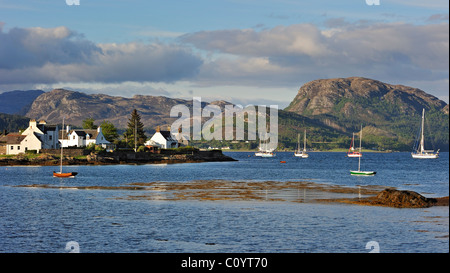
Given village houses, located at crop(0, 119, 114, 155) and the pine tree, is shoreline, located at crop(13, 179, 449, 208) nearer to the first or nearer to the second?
village houses, located at crop(0, 119, 114, 155)

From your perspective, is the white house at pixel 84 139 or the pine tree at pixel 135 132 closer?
the white house at pixel 84 139

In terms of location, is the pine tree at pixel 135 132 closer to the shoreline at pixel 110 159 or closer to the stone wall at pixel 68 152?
the shoreline at pixel 110 159

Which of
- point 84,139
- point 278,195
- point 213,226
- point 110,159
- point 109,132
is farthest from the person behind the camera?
point 109,132

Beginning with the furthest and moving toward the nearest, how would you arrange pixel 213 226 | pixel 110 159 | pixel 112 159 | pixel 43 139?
pixel 43 139 → pixel 112 159 → pixel 110 159 → pixel 213 226

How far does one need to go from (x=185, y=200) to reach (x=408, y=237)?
29.1 metres

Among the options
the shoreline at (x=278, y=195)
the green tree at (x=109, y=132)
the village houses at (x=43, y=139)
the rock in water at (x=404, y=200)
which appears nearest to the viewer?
the rock in water at (x=404, y=200)

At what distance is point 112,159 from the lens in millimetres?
154375

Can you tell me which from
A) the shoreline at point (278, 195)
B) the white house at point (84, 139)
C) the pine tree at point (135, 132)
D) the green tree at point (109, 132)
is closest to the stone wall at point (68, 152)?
the white house at point (84, 139)

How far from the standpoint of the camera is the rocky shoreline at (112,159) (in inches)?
5399

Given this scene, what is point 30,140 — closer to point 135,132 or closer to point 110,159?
point 110,159

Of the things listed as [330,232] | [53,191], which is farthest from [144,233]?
[53,191]

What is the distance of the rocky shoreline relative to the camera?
5399 inches

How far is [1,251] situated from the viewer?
32.6 metres

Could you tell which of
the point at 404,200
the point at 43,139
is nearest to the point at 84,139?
the point at 43,139
